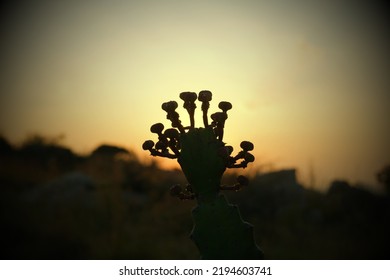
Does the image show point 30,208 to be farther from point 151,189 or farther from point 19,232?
point 151,189

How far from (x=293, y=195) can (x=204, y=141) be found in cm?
1669

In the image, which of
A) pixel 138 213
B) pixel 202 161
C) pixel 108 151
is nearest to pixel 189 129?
pixel 202 161

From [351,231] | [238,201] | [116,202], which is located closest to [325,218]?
[351,231]

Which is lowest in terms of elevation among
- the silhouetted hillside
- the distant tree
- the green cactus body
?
the silhouetted hillside

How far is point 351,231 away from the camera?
18109 mm

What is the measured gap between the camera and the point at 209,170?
310 centimetres

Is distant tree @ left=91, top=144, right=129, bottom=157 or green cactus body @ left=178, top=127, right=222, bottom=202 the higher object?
green cactus body @ left=178, top=127, right=222, bottom=202

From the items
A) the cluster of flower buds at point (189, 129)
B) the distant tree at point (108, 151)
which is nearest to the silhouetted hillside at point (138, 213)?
the distant tree at point (108, 151)

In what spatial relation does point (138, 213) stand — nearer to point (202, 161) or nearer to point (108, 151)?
point (108, 151)

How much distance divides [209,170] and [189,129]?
25 centimetres

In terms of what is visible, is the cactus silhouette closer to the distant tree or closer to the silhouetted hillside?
the silhouetted hillside

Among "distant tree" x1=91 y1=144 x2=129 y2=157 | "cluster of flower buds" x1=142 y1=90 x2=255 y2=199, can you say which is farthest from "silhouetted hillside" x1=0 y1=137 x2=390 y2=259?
"cluster of flower buds" x1=142 y1=90 x2=255 y2=199

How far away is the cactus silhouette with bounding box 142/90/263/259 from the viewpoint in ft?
10.0

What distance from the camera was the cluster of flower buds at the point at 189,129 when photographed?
3.04 metres
